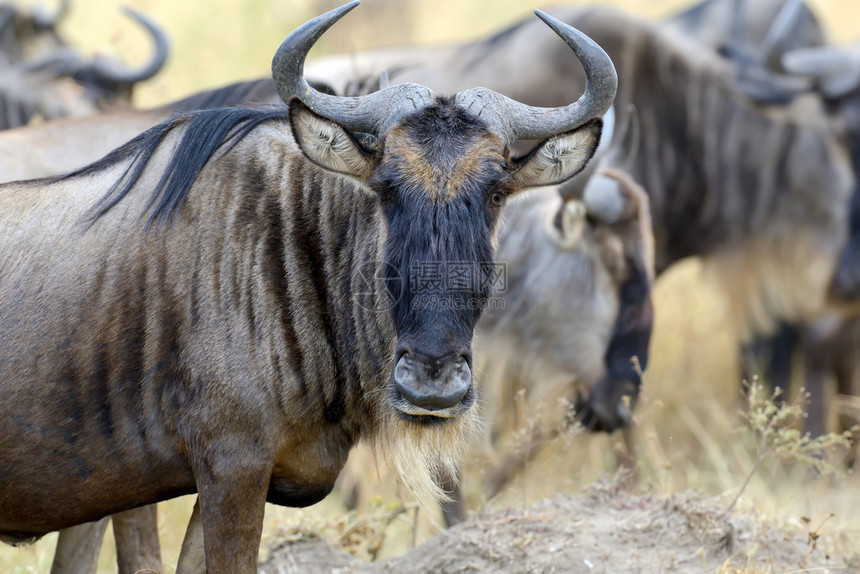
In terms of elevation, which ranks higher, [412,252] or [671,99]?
[412,252]

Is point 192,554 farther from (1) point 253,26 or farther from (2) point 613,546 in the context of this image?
(1) point 253,26

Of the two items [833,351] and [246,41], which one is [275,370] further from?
[246,41]

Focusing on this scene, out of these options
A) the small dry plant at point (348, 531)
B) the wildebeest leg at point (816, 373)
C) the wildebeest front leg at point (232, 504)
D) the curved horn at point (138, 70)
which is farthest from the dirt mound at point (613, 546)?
the curved horn at point (138, 70)

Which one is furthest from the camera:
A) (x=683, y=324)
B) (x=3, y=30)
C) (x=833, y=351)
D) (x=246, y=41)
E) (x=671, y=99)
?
(x=246, y=41)

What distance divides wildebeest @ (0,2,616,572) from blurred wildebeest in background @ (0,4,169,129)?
11.1ft

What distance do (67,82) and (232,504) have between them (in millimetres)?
5255

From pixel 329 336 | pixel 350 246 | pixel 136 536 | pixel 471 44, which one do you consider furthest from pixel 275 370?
pixel 471 44

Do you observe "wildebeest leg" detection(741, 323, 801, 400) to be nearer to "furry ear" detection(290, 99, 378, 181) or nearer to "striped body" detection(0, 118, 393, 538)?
"striped body" detection(0, 118, 393, 538)

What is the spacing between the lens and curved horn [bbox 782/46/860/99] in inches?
270

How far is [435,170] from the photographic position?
2.64 meters

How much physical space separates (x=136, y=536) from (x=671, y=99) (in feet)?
15.0

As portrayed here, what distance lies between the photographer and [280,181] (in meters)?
2.94

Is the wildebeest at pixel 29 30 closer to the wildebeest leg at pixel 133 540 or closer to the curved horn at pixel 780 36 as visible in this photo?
the curved horn at pixel 780 36

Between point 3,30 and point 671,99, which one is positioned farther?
point 3,30
